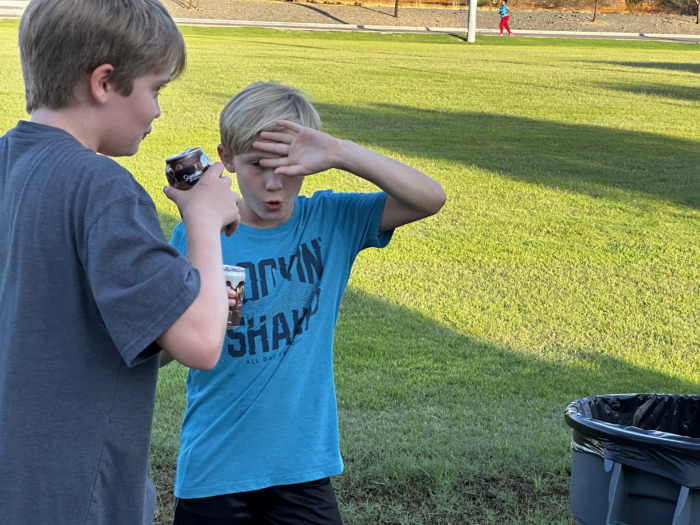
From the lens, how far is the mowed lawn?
367cm

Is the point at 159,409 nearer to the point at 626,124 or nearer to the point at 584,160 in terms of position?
the point at 584,160

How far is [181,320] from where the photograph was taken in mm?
1387

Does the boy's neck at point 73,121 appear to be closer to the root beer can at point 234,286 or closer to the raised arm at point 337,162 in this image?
the root beer can at point 234,286

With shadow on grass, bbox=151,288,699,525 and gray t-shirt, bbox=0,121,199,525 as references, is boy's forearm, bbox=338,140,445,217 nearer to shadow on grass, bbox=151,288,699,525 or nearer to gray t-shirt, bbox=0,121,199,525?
gray t-shirt, bbox=0,121,199,525

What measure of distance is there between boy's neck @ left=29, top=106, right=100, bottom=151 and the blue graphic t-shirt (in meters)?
0.84

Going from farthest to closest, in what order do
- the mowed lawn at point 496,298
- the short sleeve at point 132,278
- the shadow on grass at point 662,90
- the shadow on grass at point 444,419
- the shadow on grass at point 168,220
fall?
the shadow on grass at point 662,90 < the shadow on grass at point 168,220 < the mowed lawn at point 496,298 < the shadow on grass at point 444,419 < the short sleeve at point 132,278

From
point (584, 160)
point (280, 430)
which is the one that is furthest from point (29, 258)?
point (584, 160)

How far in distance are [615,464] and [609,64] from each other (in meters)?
28.1

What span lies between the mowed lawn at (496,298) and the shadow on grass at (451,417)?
1cm

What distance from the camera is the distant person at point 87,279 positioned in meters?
1.36

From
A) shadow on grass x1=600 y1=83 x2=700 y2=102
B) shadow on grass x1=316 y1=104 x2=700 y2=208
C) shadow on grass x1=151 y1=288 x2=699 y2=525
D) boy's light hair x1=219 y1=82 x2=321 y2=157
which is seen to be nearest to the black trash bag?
shadow on grass x1=151 y1=288 x2=699 y2=525

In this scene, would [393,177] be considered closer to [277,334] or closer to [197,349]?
[277,334]

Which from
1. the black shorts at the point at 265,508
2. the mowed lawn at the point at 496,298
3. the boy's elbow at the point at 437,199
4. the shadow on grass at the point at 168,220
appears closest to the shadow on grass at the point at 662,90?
the mowed lawn at the point at 496,298

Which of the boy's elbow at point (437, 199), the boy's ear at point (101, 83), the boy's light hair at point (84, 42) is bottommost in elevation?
the boy's elbow at point (437, 199)
